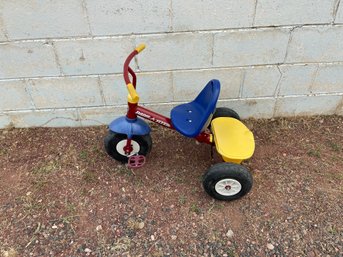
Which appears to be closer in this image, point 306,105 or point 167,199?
point 167,199

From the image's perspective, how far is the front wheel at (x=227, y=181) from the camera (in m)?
1.98

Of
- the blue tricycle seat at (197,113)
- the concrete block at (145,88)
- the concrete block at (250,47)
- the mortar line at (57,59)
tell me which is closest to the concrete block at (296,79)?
the concrete block at (250,47)

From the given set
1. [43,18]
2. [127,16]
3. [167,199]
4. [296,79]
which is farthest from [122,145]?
[296,79]

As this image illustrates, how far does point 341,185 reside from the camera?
2.23 m

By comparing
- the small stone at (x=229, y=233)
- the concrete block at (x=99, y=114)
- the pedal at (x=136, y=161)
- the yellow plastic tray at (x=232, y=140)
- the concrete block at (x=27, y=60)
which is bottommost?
the small stone at (x=229, y=233)

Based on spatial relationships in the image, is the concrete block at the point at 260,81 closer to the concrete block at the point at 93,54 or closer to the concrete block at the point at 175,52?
the concrete block at the point at 175,52

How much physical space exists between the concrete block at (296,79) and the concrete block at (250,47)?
13 centimetres

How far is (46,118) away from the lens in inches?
107

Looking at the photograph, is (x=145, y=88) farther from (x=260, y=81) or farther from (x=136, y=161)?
(x=260, y=81)

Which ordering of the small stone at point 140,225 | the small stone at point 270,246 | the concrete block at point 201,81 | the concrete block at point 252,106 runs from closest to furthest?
1. the small stone at point 270,246
2. the small stone at point 140,225
3. the concrete block at point 201,81
4. the concrete block at point 252,106

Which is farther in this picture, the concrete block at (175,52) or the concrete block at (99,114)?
the concrete block at (99,114)

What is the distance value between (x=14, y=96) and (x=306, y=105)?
242 centimetres

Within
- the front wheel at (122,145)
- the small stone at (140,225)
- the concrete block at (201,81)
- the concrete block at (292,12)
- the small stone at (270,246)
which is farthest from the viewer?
the concrete block at (201,81)

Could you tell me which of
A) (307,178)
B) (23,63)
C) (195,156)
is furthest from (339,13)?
(23,63)
